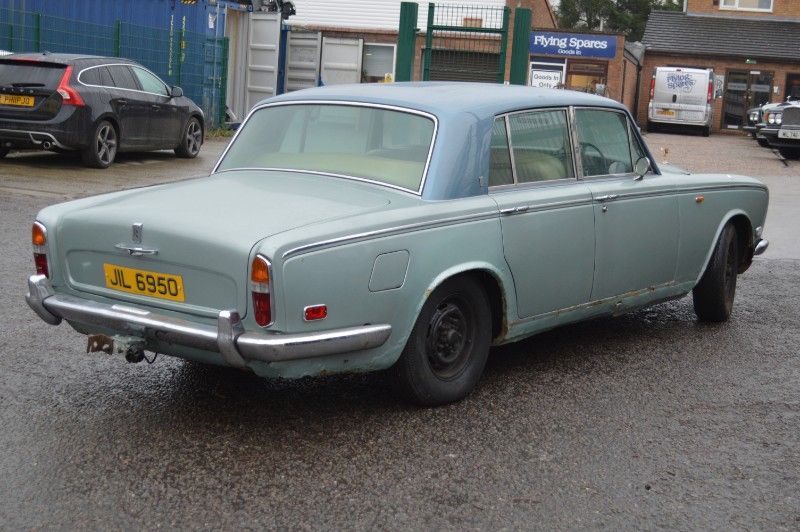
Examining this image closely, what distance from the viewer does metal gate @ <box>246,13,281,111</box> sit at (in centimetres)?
2586

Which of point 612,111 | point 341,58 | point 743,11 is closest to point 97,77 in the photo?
point 612,111

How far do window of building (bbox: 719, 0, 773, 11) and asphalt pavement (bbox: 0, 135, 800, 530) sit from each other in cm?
4427

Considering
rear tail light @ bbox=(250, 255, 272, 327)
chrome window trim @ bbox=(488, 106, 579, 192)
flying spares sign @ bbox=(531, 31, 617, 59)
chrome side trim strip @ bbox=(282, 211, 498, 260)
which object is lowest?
rear tail light @ bbox=(250, 255, 272, 327)

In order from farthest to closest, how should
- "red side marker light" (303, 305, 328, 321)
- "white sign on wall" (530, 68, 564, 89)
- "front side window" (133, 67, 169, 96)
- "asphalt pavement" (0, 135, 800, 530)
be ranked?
"white sign on wall" (530, 68, 564, 89) < "front side window" (133, 67, 169, 96) < "red side marker light" (303, 305, 328, 321) < "asphalt pavement" (0, 135, 800, 530)

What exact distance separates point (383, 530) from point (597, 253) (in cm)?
267

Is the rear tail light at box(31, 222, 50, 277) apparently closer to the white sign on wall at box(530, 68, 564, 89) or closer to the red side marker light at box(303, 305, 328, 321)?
the red side marker light at box(303, 305, 328, 321)

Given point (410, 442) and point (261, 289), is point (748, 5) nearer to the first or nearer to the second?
point (410, 442)

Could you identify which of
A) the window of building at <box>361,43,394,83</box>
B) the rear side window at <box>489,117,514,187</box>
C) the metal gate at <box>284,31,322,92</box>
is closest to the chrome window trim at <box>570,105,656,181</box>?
the rear side window at <box>489,117,514,187</box>

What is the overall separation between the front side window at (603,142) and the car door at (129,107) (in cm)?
1021

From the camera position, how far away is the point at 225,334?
4.32m

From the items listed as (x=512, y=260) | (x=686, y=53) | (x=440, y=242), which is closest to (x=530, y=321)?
(x=512, y=260)

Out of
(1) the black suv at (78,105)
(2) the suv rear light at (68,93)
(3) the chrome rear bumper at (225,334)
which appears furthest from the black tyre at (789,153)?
(3) the chrome rear bumper at (225,334)

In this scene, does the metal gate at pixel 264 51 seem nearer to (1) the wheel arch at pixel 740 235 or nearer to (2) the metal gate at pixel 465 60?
(2) the metal gate at pixel 465 60

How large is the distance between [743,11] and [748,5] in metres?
0.32
